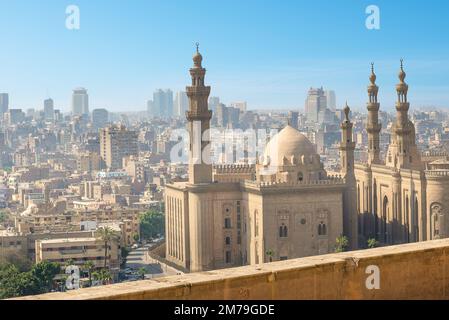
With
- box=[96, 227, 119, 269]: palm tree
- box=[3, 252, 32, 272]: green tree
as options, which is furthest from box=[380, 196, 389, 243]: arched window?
box=[3, 252, 32, 272]: green tree

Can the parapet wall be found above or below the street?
above

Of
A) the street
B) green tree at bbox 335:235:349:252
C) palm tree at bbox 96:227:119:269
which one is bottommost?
the street

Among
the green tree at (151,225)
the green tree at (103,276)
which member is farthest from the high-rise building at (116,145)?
the green tree at (103,276)

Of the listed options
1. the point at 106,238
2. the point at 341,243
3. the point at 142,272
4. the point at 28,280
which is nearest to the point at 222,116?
the point at 106,238

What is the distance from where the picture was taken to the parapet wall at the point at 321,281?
6.48 m

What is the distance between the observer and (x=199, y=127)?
116ft

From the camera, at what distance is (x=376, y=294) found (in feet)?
24.1

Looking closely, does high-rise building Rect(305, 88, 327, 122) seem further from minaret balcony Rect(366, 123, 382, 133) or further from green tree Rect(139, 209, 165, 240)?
minaret balcony Rect(366, 123, 382, 133)

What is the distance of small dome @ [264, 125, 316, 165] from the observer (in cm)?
3578

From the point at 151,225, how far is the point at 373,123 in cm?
2375

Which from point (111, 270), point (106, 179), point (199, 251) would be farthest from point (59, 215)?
point (106, 179)

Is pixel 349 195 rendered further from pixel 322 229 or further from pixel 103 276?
pixel 103 276

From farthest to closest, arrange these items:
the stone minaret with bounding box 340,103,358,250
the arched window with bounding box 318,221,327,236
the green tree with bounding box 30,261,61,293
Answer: the green tree with bounding box 30,261,61,293
the stone minaret with bounding box 340,103,358,250
the arched window with bounding box 318,221,327,236

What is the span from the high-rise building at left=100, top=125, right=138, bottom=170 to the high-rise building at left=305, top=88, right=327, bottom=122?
181 ft
